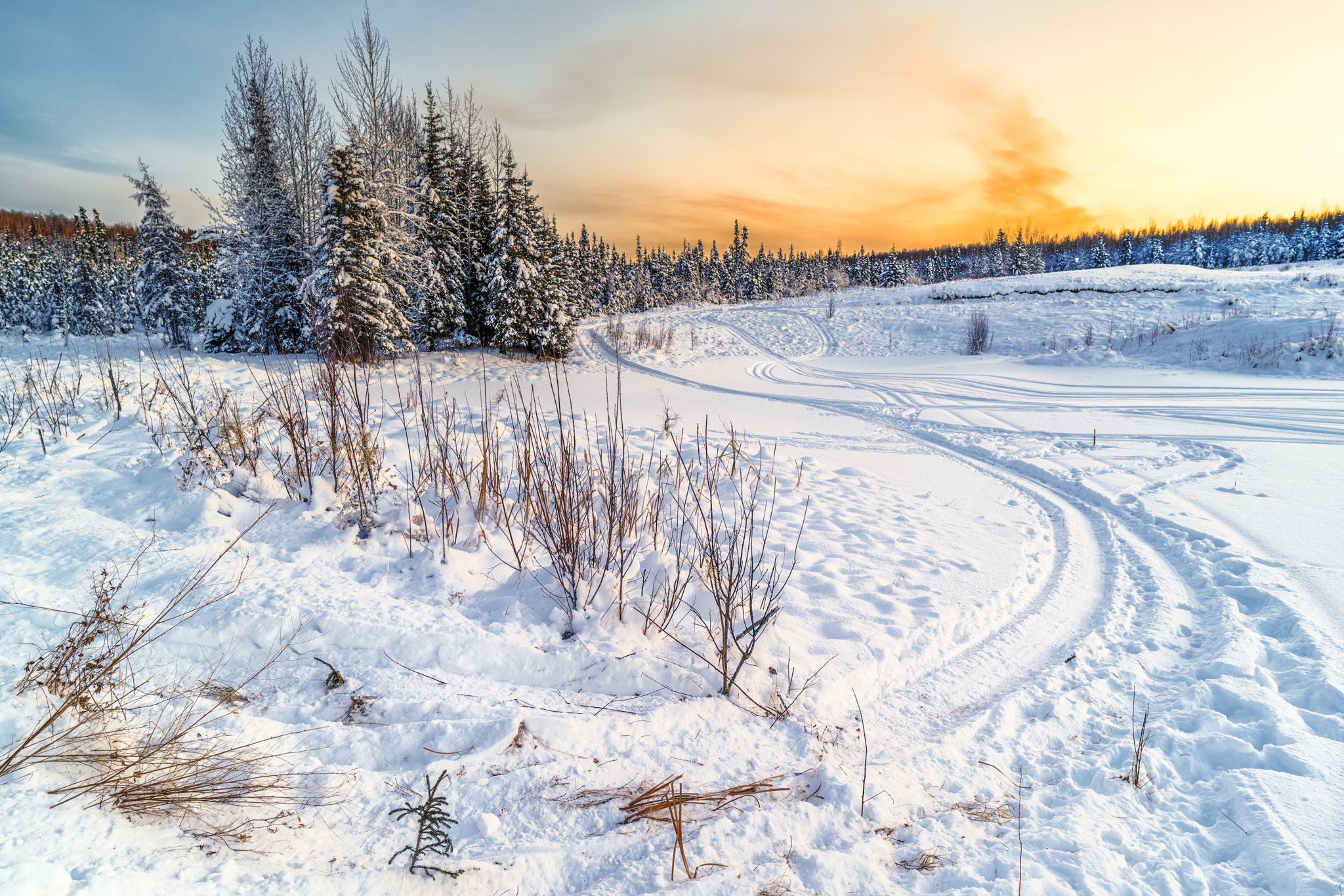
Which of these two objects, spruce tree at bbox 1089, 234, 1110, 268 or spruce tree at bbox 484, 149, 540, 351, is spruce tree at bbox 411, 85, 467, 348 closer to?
spruce tree at bbox 484, 149, 540, 351

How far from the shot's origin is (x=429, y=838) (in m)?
1.85

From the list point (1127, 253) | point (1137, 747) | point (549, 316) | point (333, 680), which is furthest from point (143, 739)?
point (1127, 253)

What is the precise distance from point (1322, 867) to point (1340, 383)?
47.1 feet

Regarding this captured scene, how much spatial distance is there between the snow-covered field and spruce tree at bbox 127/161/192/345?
97.6 feet

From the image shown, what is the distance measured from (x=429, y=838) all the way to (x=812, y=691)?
1.83m

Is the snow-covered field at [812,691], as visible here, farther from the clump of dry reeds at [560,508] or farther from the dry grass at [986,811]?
the clump of dry reeds at [560,508]

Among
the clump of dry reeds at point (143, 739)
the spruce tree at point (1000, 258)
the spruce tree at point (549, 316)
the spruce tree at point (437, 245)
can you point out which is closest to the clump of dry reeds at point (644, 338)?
the spruce tree at point (549, 316)

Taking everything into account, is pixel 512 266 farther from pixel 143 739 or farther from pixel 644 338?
pixel 143 739

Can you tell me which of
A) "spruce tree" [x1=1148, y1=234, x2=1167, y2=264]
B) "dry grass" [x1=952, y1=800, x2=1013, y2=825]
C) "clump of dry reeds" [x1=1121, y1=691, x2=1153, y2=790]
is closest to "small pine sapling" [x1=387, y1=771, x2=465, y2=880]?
"dry grass" [x1=952, y1=800, x2=1013, y2=825]

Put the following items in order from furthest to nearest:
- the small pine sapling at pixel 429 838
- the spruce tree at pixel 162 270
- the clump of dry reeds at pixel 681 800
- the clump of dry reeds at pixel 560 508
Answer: the spruce tree at pixel 162 270 < the clump of dry reeds at pixel 560 508 < the clump of dry reeds at pixel 681 800 < the small pine sapling at pixel 429 838

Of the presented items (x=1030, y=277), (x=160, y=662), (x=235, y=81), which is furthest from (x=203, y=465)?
(x=1030, y=277)

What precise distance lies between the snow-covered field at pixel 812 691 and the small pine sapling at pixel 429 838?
1.7 inches

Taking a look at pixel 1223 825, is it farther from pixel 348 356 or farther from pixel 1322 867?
pixel 348 356

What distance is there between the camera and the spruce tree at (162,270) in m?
25.6
